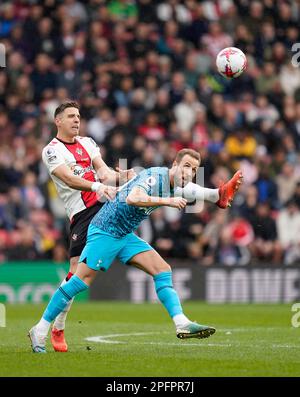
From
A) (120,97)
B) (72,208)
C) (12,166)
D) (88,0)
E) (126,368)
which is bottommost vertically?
(126,368)

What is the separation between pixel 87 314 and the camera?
1684cm

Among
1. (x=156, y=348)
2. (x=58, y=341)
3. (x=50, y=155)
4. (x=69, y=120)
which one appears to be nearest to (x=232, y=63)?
(x=69, y=120)

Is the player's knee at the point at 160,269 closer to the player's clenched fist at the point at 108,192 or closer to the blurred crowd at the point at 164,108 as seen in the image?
the player's clenched fist at the point at 108,192

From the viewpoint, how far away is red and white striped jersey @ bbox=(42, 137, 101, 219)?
36.9ft

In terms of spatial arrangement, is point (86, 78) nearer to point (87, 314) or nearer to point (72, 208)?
point (87, 314)

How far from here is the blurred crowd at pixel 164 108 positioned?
20.4 metres

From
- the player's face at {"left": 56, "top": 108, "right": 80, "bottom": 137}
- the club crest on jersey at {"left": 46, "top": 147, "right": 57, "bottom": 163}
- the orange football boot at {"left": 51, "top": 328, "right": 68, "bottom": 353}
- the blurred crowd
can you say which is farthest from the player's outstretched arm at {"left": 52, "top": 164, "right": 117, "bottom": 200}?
the blurred crowd

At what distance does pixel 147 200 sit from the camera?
388 inches

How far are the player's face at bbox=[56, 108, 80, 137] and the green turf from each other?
2.34 m

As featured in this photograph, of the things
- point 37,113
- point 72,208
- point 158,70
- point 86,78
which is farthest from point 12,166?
point 72,208

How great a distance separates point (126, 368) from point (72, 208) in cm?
298

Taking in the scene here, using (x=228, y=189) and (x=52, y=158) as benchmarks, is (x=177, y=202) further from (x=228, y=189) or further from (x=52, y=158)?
(x=52, y=158)

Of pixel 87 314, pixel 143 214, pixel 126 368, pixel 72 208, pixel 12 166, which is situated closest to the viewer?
pixel 126 368

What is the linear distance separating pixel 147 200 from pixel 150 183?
1.12ft
